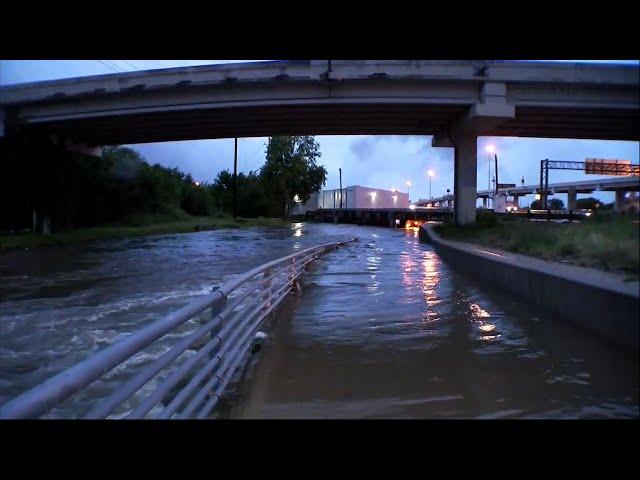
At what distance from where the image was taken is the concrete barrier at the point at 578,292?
4.90 meters

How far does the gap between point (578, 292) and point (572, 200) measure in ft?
3.60

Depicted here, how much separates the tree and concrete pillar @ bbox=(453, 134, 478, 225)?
57.8 metres

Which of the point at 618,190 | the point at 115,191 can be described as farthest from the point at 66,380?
the point at 115,191

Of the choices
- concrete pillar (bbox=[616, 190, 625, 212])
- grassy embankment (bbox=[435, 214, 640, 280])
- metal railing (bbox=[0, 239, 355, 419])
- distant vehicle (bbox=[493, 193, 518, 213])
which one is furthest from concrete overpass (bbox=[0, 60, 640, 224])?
metal railing (bbox=[0, 239, 355, 419])

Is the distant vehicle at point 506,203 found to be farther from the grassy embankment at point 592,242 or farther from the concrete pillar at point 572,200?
the concrete pillar at point 572,200

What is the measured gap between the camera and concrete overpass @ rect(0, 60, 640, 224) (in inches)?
989

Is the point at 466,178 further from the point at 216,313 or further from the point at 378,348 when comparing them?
the point at 216,313

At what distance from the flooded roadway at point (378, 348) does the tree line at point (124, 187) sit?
22.4 meters

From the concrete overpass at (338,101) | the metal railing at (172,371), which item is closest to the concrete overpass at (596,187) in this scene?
the metal railing at (172,371)

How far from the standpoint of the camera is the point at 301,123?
31.7 meters

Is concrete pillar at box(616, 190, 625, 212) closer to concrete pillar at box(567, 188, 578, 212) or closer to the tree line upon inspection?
concrete pillar at box(567, 188, 578, 212)
